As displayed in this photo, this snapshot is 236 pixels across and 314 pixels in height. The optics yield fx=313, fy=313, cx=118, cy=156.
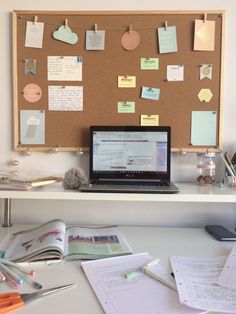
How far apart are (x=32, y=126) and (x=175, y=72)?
0.67 meters

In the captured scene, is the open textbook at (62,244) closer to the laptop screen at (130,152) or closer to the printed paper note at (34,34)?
the laptop screen at (130,152)

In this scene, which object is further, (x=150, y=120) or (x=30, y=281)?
(x=150, y=120)

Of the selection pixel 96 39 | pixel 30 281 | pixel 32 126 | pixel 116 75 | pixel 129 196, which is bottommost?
pixel 30 281

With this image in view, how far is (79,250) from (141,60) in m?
0.83

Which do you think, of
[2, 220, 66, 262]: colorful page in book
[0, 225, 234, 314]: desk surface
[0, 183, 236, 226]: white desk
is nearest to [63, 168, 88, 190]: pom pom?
[0, 183, 236, 226]: white desk

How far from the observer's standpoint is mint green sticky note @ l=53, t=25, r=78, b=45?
1.34 meters

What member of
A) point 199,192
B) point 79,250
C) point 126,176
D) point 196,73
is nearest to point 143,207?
point 126,176

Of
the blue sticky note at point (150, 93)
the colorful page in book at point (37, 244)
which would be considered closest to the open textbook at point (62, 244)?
the colorful page in book at point (37, 244)

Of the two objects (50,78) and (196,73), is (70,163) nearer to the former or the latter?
(50,78)

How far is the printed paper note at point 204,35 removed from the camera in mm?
1329

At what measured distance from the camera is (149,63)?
53.2 inches

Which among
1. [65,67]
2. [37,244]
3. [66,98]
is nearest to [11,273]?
[37,244]

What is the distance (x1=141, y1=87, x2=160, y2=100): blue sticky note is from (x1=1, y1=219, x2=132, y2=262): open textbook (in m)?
0.59

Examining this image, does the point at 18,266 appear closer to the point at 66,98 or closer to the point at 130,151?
the point at 130,151
